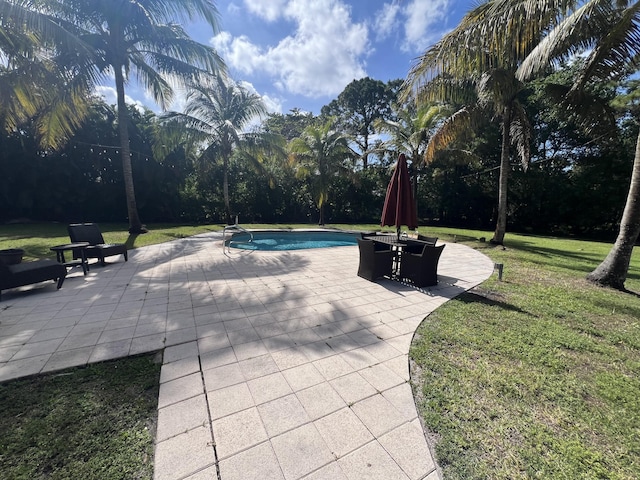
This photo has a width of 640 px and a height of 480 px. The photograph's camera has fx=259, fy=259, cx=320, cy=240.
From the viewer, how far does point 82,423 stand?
2053mm

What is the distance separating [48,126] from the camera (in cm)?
948

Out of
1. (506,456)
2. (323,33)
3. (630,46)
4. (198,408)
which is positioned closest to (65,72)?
(323,33)

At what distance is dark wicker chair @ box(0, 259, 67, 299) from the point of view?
14.6 feet

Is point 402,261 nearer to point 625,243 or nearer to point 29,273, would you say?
point 625,243

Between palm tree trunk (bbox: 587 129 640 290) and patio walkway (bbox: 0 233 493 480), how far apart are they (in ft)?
8.99

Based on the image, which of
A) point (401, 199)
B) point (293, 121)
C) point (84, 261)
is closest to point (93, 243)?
point (84, 261)

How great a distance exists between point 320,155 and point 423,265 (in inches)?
492

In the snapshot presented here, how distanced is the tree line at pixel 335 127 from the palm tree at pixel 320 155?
0.09 m

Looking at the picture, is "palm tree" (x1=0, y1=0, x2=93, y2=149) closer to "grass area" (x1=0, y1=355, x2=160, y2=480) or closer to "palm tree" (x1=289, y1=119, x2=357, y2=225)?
"palm tree" (x1=289, y1=119, x2=357, y2=225)

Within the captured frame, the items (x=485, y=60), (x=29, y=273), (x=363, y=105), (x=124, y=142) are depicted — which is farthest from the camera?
(x=363, y=105)

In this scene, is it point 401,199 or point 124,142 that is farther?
point 124,142

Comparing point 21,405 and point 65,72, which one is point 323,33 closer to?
point 65,72

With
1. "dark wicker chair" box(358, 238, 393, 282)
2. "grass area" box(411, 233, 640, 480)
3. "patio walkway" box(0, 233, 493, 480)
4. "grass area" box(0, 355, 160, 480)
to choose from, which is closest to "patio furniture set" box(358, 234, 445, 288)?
"dark wicker chair" box(358, 238, 393, 282)

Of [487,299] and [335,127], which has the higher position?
A: [335,127]
